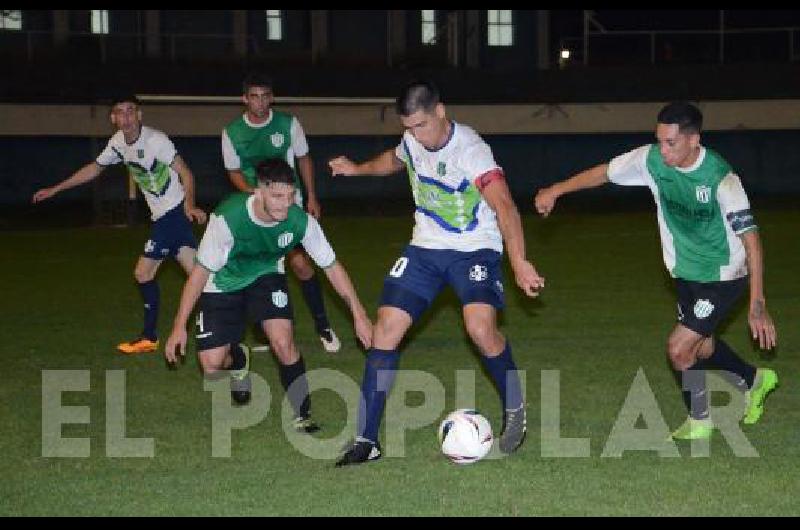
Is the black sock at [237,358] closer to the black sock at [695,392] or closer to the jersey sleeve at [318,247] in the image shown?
the jersey sleeve at [318,247]

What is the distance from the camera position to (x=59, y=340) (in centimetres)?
1177

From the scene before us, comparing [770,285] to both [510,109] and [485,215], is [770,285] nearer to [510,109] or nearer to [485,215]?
[485,215]

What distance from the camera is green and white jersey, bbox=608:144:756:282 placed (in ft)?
24.6

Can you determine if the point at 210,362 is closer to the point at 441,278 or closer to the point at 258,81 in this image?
the point at 441,278

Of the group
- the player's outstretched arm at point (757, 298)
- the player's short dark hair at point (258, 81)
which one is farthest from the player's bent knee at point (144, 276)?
the player's outstretched arm at point (757, 298)

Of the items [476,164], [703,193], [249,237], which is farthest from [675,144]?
[249,237]

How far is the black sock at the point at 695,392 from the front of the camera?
782 centimetres

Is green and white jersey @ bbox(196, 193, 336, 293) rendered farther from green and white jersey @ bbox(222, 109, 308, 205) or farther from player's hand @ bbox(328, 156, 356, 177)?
green and white jersey @ bbox(222, 109, 308, 205)

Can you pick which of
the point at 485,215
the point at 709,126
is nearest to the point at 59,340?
the point at 485,215

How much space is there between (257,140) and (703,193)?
4707mm

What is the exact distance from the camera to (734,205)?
744 centimetres

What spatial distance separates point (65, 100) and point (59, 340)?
21.2 metres

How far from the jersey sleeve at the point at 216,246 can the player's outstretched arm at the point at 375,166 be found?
2.54 feet

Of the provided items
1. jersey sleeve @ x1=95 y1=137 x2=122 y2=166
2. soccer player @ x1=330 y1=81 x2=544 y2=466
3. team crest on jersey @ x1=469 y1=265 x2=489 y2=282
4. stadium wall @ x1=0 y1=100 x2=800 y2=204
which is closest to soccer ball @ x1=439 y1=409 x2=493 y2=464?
soccer player @ x1=330 y1=81 x2=544 y2=466
